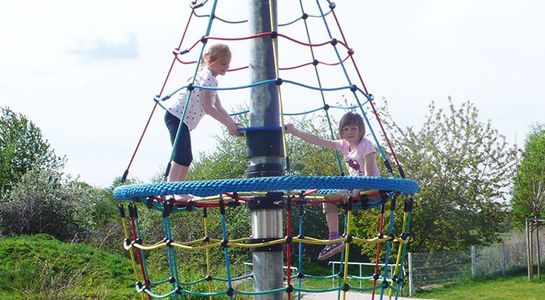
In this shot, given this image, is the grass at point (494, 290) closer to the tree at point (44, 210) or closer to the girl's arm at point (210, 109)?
the tree at point (44, 210)

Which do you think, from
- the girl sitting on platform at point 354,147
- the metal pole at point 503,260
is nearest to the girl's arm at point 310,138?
the girl sitting on platform at point 354,147

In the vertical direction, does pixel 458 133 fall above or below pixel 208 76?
above

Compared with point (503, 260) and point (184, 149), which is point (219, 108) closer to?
point (184, 149)

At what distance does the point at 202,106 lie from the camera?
239 cm

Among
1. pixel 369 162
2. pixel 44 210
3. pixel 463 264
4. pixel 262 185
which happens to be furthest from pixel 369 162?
pixel 44 210

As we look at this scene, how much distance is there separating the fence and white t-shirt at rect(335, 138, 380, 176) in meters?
10.5

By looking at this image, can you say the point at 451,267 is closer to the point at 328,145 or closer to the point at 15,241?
the point at 15,241

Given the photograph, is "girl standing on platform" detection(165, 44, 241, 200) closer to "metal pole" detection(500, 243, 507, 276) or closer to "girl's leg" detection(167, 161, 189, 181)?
"girl's leg" detection(167, 161, 189, 181)

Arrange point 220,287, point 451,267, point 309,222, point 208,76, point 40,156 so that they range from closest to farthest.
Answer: point 208,76
point 220,287
point 451,267
point 309,222
point 40,156

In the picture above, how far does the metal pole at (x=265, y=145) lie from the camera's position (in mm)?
1975

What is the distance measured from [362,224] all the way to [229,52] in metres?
12.2

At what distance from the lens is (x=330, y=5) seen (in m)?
2.27

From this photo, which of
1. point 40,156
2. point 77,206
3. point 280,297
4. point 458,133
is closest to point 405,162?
point 458,133

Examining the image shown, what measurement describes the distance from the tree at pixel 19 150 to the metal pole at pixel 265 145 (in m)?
17.6
